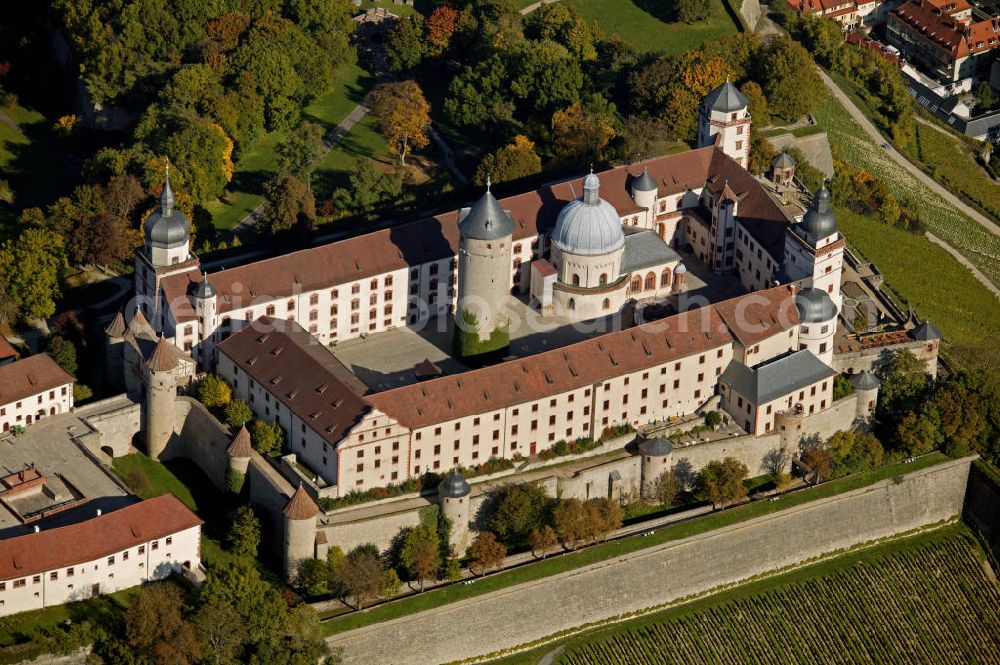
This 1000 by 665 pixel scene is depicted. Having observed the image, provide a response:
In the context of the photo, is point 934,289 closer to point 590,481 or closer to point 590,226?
point 590,226

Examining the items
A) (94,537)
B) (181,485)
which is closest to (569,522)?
(181,485)

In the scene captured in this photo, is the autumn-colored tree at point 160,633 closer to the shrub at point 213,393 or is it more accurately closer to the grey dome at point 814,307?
the shrub at point 213,393

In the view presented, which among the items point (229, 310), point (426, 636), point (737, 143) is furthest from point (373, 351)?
point (737, 143)

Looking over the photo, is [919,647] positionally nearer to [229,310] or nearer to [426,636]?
[426,636]

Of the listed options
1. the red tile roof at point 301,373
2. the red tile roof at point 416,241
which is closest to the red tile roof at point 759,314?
the red tile roof at point 416,241

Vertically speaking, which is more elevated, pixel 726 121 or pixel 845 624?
pixel 726 121

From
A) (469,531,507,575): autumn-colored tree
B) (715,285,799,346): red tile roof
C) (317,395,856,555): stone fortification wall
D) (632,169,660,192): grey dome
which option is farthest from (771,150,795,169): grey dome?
(469,531,507,575): autumn-colored tree

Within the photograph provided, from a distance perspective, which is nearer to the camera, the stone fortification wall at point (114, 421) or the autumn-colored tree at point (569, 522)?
the autumn-colored tree at point (569, 522)
